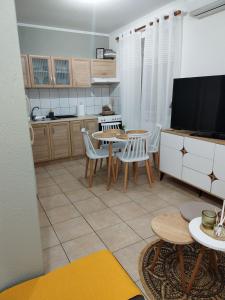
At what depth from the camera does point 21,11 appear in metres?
3.24

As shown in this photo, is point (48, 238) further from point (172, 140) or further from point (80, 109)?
point (80, 109)

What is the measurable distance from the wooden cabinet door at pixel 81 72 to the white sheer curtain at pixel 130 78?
0.67 m

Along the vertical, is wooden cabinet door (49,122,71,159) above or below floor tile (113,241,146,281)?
above

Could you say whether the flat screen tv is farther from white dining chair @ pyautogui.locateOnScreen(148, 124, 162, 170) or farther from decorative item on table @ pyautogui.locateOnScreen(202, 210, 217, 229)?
decorative item on table @ pyautogui.locateOnScreen(202, 210, 217, 229)

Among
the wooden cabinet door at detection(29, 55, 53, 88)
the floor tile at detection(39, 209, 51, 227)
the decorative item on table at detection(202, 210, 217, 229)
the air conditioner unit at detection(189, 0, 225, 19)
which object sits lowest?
the floor tile at detection(39, 209, 51, 227)

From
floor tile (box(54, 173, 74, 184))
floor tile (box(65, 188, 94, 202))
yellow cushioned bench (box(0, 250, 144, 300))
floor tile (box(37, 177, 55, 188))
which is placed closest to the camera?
yellow cushioned bench (box(0, 250, 144, 300))

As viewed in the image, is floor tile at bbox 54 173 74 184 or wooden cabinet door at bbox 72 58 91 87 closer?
floor tile at bbox 54 173 74 184

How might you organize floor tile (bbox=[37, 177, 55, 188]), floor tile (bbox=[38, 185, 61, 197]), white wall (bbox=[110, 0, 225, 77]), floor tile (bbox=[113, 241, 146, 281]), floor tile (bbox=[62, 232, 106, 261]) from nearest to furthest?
1. floor tile (bbox=[113, 241, 146, 281])
2. floor tile (bbox=[62, 232, 106, 261])
3. white wall (bbox=[110, 0, 225, 77])
4. floor tile (bbox=[38, 185, 61, 197])
5. floor tile (bbox=[37, 177, 55, 188])

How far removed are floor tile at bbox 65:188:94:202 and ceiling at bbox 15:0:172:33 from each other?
8.63ft

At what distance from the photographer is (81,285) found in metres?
1.03

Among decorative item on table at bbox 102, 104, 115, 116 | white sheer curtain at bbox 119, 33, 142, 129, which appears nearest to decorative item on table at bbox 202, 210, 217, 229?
white sheer curtain at bbox 119, 33, 142, 129

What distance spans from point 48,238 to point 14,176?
1.30 meters

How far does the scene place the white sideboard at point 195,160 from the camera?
7.88 feet

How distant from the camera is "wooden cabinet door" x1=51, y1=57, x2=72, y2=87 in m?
4.00
